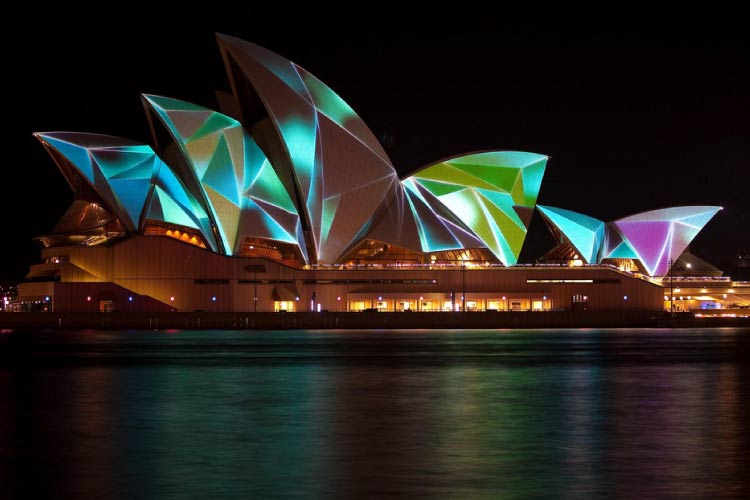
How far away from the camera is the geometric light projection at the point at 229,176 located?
232 feet

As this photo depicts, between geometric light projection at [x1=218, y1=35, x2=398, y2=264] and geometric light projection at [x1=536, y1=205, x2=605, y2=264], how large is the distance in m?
20.2

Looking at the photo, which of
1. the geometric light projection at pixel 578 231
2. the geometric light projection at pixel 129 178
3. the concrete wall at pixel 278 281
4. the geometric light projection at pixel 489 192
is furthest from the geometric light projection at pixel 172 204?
the geometric light projection at pixel 578 231

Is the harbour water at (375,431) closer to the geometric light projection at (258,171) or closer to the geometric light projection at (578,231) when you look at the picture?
the geometric light projection at (258,171)

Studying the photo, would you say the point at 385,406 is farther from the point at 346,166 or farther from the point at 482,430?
the point at 346,166

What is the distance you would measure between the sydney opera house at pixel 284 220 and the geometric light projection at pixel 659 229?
8.47 metres

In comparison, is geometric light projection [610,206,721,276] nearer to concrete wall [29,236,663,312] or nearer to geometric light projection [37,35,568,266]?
concrete wall [29,236,663,312]

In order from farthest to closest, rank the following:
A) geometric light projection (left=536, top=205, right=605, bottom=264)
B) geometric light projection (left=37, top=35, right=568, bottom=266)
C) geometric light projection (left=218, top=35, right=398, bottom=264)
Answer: geometric light projection (left=536, top=205, right=605, bottom=264) < geometric light projection (left=37, top=35, right=568, bottom=266) < geometric light projection (left=218, top=35, right=398, bottom=264)

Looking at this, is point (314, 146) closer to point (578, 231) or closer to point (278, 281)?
point (278, 281)

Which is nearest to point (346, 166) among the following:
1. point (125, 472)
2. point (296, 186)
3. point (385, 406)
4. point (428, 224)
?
point (296, 186)

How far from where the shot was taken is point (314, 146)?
72.6m

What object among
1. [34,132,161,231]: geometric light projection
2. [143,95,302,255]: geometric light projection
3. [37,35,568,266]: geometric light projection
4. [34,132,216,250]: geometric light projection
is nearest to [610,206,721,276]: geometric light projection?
[37,35,568,266]: geometric light projection

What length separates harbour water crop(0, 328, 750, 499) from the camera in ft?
40.7

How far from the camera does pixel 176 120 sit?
231 feet

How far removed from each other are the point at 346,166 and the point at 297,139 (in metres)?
4.44
